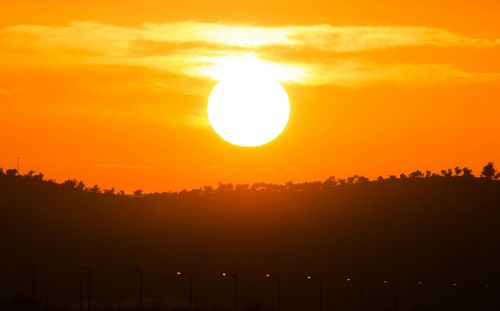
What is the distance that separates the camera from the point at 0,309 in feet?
518

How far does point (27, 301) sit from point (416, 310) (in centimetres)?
5501

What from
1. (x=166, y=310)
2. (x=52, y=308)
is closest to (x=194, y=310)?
(x=166, y=310)

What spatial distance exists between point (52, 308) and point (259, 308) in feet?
90.1

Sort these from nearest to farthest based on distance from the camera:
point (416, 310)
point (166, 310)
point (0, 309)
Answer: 1. point (0, 309)
2. point (166, 310)
3. point (416, 310)

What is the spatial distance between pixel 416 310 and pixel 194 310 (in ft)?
125

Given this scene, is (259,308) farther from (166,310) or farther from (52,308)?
(52,308)

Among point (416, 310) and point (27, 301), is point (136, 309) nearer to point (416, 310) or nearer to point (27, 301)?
point (27, 301)

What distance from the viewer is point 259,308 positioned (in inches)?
6860

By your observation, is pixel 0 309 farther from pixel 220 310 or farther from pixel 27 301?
pixel 220 310

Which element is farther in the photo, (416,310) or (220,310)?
(416,310)

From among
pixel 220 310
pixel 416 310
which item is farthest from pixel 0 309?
pixel 416 310

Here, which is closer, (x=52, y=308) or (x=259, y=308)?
(x=52, y=308)

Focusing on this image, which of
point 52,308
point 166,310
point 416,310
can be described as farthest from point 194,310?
point 416,310

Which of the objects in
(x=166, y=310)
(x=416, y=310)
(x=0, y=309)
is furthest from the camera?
(x=416, y=310)
